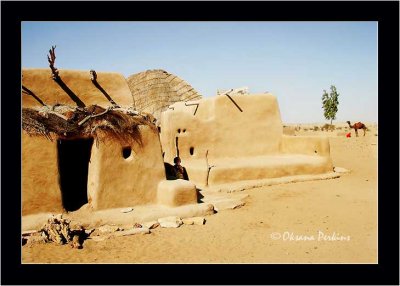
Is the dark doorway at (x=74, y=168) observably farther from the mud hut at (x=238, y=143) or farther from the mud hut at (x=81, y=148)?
the mud hut at (x=238, y=143)

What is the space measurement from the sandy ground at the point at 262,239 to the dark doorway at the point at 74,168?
7.38 ft

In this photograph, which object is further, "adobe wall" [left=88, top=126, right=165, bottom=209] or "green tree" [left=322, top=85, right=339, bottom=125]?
"green tree" [left=322, top=85, right=339, bottom=125]

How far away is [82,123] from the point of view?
754 cm

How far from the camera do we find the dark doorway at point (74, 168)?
27.6 ft

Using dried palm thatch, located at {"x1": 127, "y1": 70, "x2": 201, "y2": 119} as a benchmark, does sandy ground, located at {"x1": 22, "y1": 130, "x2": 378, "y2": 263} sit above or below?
below

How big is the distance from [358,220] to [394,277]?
298 centimetres

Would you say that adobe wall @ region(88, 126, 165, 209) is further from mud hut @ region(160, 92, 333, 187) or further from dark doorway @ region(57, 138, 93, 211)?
mud hut @ region(160, 92, 333, 187)

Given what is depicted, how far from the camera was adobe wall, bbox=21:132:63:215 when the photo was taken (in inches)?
268

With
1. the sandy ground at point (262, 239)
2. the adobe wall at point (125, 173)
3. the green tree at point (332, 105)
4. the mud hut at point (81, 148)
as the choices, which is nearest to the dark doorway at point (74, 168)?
the mud hut at point (81, 148)

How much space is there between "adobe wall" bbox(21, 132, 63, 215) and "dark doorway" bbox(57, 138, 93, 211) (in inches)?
47.2

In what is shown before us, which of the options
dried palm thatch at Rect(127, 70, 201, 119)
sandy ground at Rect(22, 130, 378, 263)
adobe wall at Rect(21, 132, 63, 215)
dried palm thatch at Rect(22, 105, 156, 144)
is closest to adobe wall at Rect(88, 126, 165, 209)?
dried palm thatch at Rect(22, 105, 156, 144)

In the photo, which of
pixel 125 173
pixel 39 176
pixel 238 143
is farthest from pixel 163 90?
pixel 39 176

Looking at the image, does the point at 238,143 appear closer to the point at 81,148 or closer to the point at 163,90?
the point at 163,90

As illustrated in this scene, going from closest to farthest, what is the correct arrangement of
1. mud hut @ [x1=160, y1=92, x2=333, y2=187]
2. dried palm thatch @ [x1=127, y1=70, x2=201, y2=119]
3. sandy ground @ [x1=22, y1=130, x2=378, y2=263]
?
1. sandy ground @ [x1=22, y1=130, x2=378, y2=263]
2. mud hut @ [x1=160, y1=92, x2=333, y2=187]
3. dried palm thatch @ [x1=127, y1=70, x2=201, y2=119]
